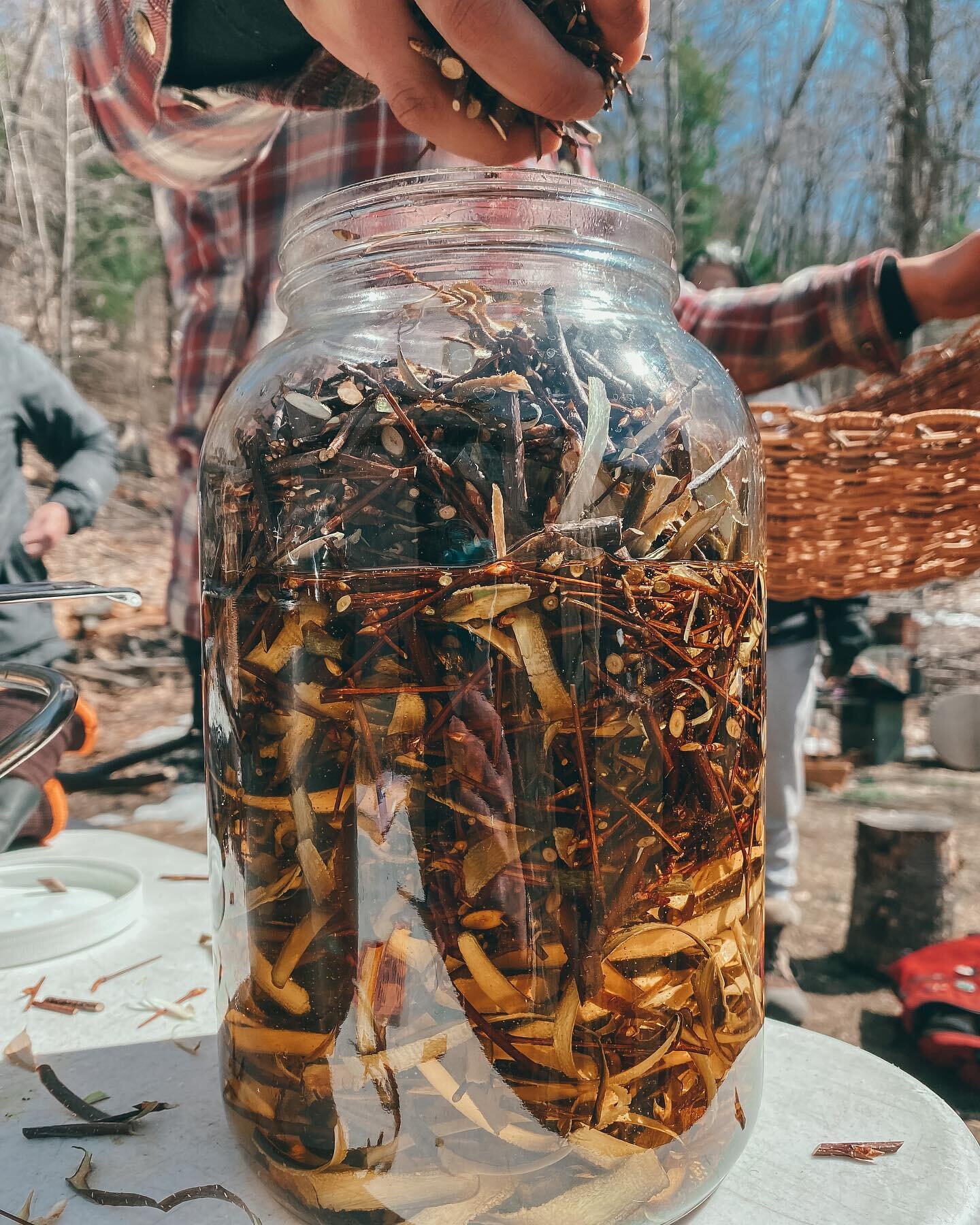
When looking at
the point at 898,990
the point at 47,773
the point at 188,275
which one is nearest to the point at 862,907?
the point at 898,990

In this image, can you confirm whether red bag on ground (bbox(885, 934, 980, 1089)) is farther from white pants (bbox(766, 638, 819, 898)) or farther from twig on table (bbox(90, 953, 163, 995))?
twig on table (bbox(90, 953, 163, 995))

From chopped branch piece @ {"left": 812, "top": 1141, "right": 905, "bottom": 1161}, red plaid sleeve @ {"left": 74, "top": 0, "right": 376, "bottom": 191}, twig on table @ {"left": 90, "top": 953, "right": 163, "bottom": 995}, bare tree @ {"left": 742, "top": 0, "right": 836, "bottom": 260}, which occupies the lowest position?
twig on table @ {"left": 90, "top": 953, "right": 163, "bottom": 995}

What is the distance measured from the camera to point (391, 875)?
0.42 metres

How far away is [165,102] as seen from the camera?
3.28 feet

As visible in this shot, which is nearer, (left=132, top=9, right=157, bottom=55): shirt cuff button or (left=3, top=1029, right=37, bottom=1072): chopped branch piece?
(left=3, top=1029, right=37, bottom=1072): chopped branch piece

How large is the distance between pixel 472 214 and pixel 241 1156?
536 mm

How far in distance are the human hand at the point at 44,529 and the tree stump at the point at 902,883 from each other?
206 centimetres

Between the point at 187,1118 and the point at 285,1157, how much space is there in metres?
0.14

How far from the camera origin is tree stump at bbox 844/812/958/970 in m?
2.25

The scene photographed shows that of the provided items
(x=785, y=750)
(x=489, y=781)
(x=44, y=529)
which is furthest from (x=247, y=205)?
(x=785, y=750)

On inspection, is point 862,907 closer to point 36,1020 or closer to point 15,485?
point 36,1020

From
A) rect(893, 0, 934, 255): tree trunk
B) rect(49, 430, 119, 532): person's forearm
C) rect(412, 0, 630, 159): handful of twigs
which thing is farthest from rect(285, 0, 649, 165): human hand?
rect(893, 0, 934, 255): tree trunk

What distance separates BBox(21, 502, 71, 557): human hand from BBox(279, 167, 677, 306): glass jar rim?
1.89m

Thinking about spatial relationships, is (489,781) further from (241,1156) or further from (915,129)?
(915,129)
